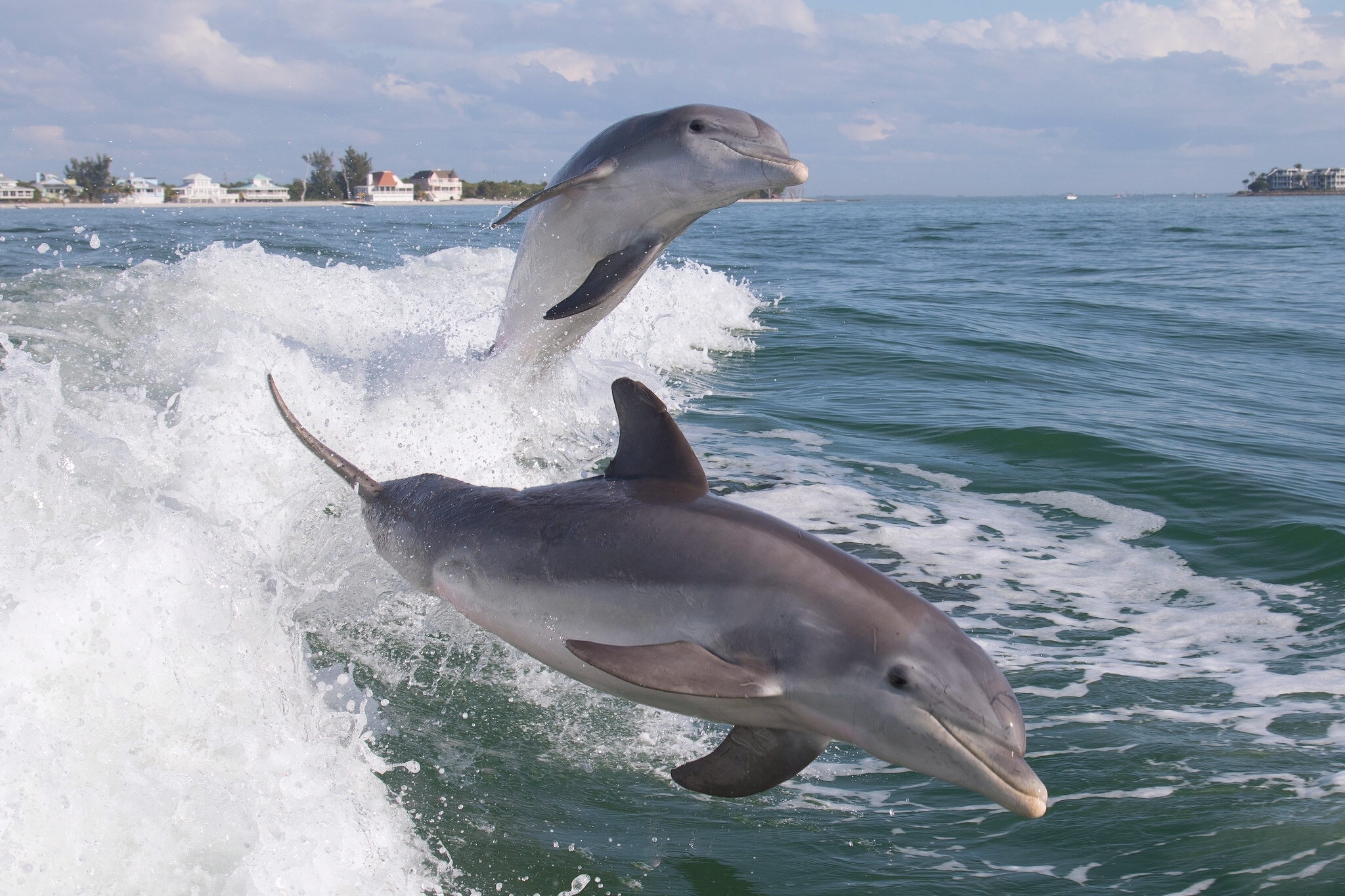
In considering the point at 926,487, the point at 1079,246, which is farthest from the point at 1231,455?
the point at 1079,246

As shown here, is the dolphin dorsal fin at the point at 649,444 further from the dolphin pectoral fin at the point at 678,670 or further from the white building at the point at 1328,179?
the white building at the point at 1328,179

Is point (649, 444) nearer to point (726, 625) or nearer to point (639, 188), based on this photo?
point (726, 625)

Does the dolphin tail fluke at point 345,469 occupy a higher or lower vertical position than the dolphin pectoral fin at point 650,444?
lower

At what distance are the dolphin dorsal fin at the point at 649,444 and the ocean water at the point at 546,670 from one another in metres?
1.36

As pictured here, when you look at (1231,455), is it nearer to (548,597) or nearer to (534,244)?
(534,244)

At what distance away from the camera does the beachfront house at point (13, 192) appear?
102m

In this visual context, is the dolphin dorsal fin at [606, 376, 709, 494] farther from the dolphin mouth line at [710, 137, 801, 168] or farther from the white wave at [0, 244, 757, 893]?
the dolphin mouth line at [710, 137, 801, 168]

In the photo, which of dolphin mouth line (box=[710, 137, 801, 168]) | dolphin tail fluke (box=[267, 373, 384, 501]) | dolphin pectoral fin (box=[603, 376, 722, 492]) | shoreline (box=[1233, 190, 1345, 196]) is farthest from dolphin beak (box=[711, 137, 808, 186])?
shoreline (box=[1233, 190, 1345, 196])

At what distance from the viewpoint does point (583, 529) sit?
427cm

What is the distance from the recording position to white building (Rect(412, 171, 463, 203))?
131 meters

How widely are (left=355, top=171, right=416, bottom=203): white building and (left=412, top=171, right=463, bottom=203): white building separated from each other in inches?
67.0

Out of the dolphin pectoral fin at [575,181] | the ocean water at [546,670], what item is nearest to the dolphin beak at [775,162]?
the dolphin pectoral fin at [575,181]

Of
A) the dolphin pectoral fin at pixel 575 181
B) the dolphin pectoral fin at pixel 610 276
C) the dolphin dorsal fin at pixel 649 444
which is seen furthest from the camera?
the dolphin pectoral fin at pixel 575 181

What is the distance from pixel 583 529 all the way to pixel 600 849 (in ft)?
4.07
